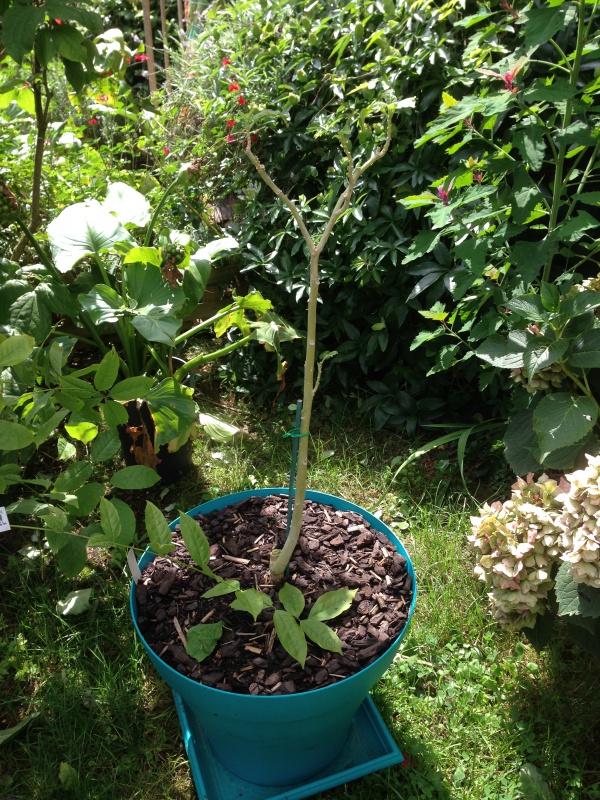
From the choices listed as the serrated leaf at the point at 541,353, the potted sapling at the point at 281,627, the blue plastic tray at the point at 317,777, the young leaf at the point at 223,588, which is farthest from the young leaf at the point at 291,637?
the serrated leaf at the point at 541,353

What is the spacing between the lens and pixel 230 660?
4.27 feet

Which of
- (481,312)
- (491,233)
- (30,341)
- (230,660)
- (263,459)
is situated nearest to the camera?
(30,341)

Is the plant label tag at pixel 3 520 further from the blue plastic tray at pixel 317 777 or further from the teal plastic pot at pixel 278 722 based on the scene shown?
the blue plastic tray at pixel 317 777

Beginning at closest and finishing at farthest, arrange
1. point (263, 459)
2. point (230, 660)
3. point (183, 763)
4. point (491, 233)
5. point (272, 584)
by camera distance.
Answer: point (230, 660) < point (272, 584) < point (183, 763) < point (491, 233) < point (263, 459)

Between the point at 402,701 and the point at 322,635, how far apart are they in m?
0.55

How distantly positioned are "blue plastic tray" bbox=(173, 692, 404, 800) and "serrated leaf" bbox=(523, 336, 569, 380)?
0.86 metres

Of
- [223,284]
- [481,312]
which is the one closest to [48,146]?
[223,284]

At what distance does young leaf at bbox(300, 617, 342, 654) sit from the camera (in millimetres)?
1200

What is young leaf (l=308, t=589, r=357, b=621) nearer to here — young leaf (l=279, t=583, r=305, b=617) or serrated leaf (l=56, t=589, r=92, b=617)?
young leaf (l=279, t=583, r=305, b=617)

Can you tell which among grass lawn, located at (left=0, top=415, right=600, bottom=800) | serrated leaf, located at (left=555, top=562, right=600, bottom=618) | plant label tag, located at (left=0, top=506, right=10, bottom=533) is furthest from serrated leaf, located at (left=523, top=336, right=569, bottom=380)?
plant label tag, located at (left=0, top=506, right=10, bottom=533)

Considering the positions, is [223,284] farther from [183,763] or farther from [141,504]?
[183,763]

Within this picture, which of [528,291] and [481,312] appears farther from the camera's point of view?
[481,312]

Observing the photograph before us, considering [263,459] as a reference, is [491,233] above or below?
above

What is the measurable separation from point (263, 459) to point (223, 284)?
0.90 m
